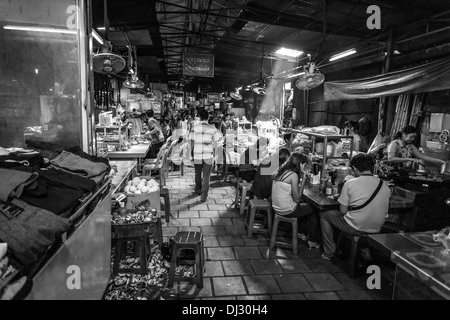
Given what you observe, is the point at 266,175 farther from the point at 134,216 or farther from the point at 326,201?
the point at 134,216

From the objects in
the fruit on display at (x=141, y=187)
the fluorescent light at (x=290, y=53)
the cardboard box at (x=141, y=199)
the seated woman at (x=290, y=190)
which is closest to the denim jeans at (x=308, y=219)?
the seated woman at (x=290, y=190)

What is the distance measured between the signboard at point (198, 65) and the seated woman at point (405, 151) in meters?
7.26

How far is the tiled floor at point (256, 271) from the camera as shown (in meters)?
3.62

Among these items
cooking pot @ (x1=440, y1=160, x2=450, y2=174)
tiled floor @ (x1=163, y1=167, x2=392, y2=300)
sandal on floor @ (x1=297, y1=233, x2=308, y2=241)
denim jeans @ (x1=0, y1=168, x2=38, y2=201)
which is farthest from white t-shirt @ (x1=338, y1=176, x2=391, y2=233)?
denim jeans @ (x1=0, y1=168, x2=38, y2=201)

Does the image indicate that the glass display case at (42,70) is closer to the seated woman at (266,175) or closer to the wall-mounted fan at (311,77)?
the seated woman at (266,175)

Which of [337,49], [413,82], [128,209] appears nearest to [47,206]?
[128,209]

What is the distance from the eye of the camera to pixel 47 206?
181 centimetres

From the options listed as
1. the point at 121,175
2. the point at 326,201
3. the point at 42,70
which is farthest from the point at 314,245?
the point at 42,70

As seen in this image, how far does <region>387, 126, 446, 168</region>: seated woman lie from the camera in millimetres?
6180

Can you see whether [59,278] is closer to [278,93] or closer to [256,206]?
[256,206]

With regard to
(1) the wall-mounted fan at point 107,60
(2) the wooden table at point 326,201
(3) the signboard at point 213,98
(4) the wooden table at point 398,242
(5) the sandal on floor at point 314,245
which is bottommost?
(5) the sandal on floor at point 314,245

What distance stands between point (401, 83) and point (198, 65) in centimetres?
760

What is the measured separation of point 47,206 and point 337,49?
10.2 metres

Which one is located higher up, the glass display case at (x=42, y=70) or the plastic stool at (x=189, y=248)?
the glass display case at (x=42, y=70)
